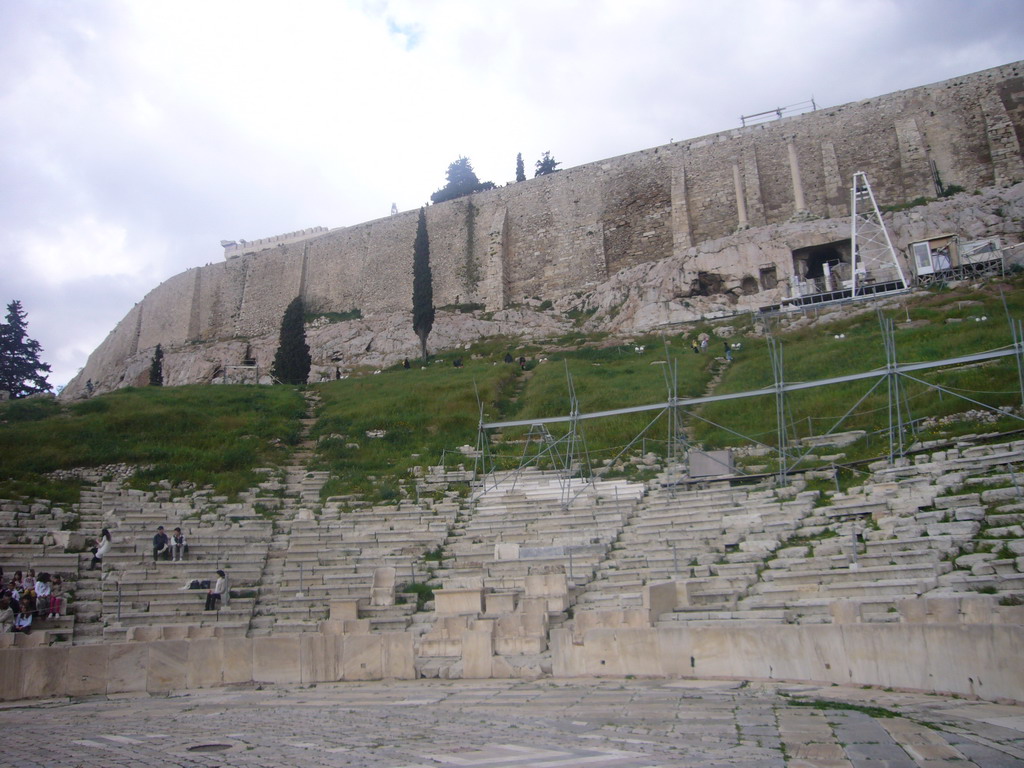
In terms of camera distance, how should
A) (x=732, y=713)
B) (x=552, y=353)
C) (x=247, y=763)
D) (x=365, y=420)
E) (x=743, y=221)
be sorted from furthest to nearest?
(x=743, y=221) < (x=552, y=353) < (x=365, y=420) < (x=732, y=713) < (x=247, y=763)

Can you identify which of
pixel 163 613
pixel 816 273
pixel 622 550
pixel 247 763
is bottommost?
pixel 247 763

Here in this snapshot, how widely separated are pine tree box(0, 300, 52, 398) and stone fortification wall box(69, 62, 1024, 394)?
1065 centimetres

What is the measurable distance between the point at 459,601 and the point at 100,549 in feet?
25.0

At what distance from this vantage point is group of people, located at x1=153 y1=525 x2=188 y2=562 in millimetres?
15625

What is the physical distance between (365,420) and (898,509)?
16721 millimetres

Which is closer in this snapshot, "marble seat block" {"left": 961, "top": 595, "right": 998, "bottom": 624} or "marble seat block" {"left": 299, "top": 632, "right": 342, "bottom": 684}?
"marble seat block" {"left": 961, "top": 595, "right": 998, "bottom": 624}

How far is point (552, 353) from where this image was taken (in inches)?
1273

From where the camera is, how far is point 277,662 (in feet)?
35.6

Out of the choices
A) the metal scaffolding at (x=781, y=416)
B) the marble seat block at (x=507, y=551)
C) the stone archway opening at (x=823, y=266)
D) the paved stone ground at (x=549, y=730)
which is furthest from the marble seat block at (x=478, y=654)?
the stone archway opening at (x=823, y=266)

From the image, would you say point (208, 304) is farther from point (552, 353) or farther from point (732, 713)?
point (732, 713)

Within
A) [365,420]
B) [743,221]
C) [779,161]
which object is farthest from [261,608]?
[779,161]

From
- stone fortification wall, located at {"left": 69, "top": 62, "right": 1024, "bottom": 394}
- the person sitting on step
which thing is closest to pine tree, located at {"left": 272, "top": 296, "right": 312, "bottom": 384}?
stone fortification wall, located at {"left": 69, "top": 62, "right": 1024, "bottom": 394}

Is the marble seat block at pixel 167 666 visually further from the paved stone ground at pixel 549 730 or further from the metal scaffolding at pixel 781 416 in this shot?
the metal scaffolding at pixel 781 416

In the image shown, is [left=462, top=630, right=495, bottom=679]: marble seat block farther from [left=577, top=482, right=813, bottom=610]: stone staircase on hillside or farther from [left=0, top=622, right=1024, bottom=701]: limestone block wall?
[left=577, top=482, right=813, bottom=610]: stone staircase on hillside
